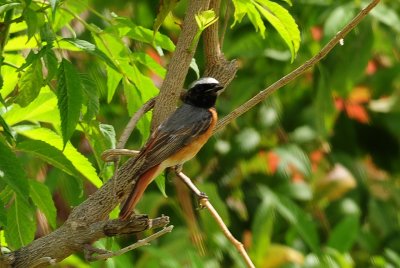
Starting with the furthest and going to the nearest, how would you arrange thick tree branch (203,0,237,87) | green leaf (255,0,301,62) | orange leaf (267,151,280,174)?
orange leaf (267,151,280,174) < green leaf (255,0,301,62) < thick tree branch (203,0,237,87)

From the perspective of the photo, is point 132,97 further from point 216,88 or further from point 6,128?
point 6,128

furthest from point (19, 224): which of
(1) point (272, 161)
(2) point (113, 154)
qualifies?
(1) point (272, 161)

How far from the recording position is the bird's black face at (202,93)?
5.71 ft

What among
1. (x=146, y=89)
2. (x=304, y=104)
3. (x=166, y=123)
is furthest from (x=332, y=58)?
(x=166, y=123)

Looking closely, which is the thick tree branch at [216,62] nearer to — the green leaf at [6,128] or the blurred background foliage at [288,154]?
the green leaf at [6,128]

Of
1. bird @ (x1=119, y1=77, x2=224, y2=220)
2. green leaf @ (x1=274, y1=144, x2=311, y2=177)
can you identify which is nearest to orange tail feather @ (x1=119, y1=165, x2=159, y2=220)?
bird @ (x1=119, y1=77, x2=224, y2=220)

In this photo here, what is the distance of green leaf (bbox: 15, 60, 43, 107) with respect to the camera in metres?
1.65

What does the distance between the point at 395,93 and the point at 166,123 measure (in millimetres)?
2935

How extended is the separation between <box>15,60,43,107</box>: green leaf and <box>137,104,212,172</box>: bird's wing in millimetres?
212

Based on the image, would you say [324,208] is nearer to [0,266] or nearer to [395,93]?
[395,93]

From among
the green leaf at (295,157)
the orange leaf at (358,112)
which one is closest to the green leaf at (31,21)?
the green leaf at (295,157)

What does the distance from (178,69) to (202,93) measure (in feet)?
0.81

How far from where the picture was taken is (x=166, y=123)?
161 cm

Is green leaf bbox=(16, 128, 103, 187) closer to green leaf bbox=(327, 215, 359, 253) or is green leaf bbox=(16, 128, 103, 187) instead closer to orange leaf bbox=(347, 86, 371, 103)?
green leaf bbox=(327, 215, 359, 253)
